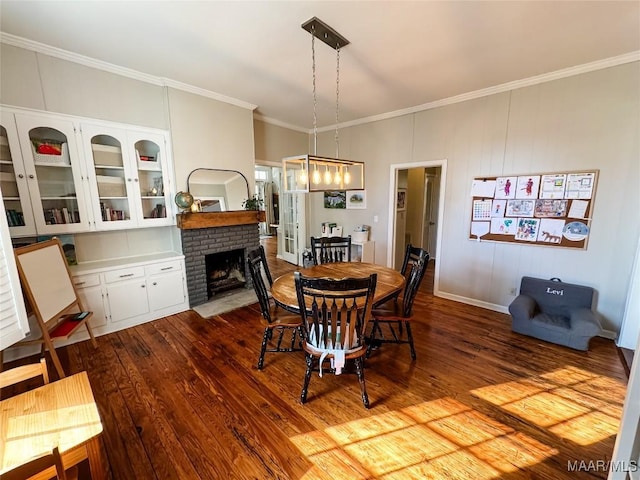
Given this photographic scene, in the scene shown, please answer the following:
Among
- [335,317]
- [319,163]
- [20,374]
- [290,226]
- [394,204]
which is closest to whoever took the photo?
[20,374]

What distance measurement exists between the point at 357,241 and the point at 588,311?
3.05 m

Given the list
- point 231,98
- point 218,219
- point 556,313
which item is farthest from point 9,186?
point 556,313

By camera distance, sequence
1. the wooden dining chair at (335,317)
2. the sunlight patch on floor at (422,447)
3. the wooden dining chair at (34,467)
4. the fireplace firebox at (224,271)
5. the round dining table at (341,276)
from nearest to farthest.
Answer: the wooden dining chair at (34,467) → the sunlight patch on floor at (422,447) → the wooden dining chair at (335,317) → the round dining table at (341,276) → the fireplace firebox at (224,271)

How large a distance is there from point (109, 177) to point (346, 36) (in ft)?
9.79

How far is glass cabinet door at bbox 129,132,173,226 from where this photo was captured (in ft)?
10.5

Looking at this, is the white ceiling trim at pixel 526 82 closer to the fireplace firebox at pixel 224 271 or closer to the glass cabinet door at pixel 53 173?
the fireplace firebox at pixel 224 271

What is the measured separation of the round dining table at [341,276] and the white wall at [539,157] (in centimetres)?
172

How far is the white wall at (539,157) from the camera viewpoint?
2.68 meters

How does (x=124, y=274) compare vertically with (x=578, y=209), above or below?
below

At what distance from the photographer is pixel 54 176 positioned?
2779 mm

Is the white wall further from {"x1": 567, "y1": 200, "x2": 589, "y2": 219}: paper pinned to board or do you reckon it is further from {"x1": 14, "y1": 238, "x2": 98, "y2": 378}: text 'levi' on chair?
{"x1": 14, "y1": 238, "x2": 98, "y2": 378}: text 'levi' on chair

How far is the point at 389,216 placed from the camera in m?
4.57

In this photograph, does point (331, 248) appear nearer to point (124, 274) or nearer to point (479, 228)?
point (479, 228)

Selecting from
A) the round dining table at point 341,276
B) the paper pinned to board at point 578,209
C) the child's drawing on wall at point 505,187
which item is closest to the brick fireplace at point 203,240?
the round dining table at point 341,276
